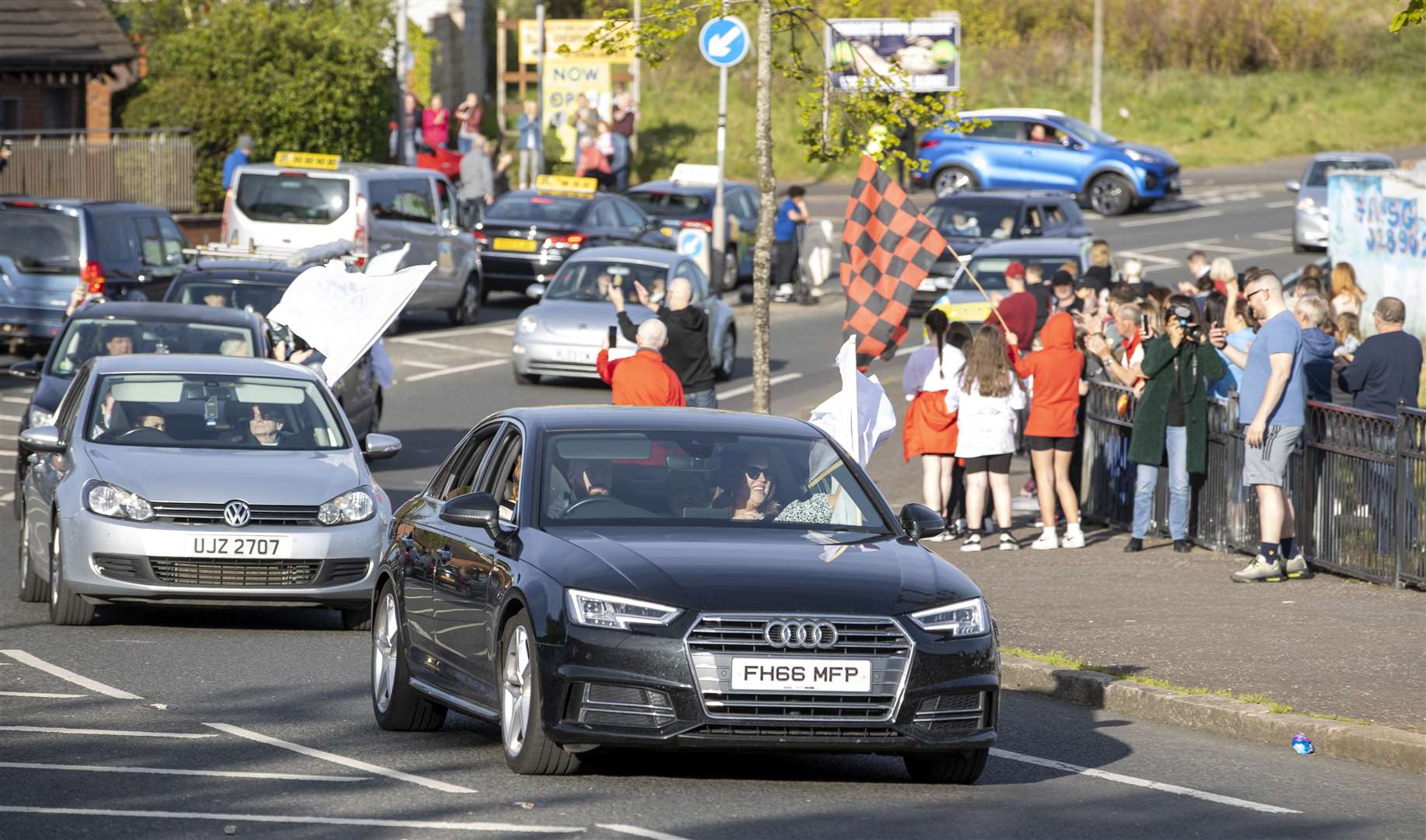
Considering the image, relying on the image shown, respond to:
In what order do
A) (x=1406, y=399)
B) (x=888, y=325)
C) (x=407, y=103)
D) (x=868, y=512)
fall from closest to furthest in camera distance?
(x=868, y=512)
(x=1406, y=399)
(x=888, y=325)
(x=407, y=103)

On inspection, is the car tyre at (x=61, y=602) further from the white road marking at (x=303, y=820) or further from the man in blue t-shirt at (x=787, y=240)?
the man in blue t-shirt at (x=787, y=240)

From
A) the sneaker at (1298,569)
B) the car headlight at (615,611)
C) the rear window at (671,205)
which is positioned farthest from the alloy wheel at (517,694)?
the rear window at (671,205)

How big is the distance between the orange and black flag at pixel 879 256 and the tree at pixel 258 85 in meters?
25.4

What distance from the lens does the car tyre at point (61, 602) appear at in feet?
41.1

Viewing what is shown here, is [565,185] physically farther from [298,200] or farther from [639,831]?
[639,831]

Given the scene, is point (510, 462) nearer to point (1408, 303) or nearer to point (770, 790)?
point (770, 790)

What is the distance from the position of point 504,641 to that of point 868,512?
5.34 ft

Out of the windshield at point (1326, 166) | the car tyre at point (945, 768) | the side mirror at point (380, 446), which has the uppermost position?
the windshield at point (1326, 166)

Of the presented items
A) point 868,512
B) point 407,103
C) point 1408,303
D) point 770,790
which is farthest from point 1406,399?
point 407,103

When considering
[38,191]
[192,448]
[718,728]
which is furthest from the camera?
[38,191]

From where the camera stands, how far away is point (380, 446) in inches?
530

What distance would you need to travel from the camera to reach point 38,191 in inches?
1478

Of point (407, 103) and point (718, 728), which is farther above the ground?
point (407, 103)

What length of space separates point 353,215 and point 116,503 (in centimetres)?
1813
